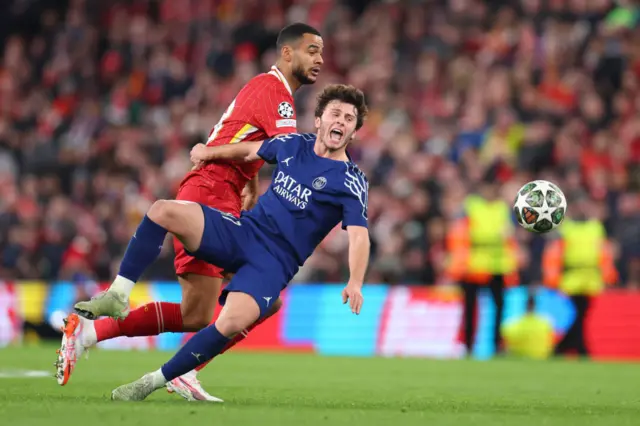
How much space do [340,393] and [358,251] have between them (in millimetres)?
1835

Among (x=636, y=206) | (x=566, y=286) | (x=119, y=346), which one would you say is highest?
(x=636, y=206)

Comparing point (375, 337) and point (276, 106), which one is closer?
point (276, 106)

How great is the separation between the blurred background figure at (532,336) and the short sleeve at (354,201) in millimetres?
7798

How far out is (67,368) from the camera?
6.77 metres

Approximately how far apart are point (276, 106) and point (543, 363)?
20.9 feet

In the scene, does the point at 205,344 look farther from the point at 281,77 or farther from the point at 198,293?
the point at 281,77

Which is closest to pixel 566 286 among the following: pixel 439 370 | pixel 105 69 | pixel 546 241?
pixel 546 241

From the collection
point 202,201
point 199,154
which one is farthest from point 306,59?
point 202,201

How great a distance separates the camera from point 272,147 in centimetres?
719

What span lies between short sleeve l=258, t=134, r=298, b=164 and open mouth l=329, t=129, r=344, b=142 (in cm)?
30

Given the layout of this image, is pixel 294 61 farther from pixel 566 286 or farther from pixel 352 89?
pixel 566 286

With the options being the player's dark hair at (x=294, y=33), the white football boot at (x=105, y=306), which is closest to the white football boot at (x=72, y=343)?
the white football boot at (x=105, y=306)

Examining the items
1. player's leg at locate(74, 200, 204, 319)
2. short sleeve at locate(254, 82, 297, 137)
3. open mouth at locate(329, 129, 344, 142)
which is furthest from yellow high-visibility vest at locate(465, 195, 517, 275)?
player's leg at locate(74, 200, 204, 319)

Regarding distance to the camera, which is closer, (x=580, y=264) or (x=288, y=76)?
(x=288, y=76)
